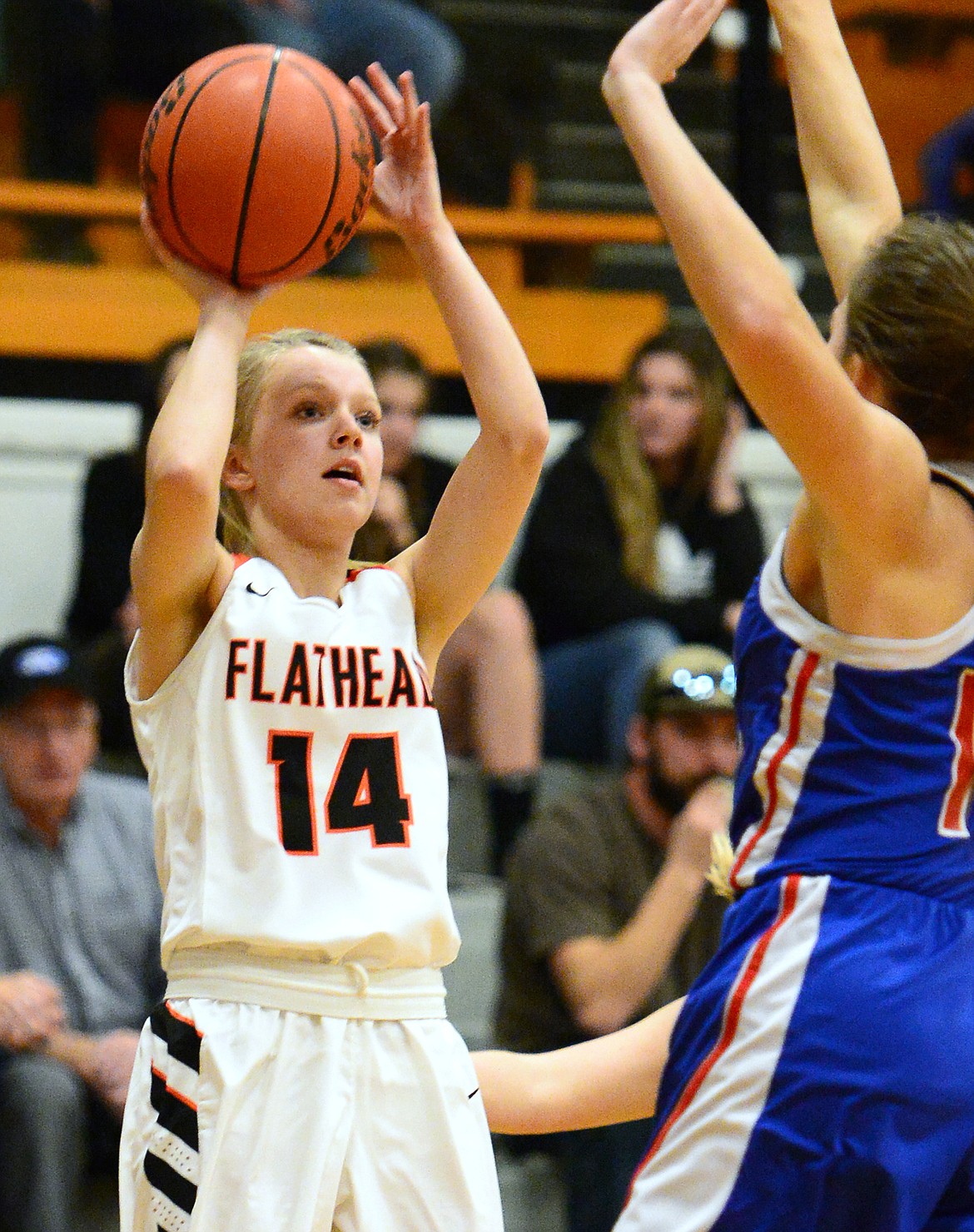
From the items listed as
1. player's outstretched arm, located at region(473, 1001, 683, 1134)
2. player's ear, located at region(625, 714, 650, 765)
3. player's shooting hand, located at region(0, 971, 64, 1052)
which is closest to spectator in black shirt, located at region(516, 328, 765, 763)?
player's ear, located at region(625, 714, 650, 765)

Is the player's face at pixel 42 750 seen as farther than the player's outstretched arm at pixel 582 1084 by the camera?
Yes

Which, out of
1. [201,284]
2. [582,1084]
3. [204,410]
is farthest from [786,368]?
Answer: [582,1084]

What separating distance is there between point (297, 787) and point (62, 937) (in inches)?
97.3

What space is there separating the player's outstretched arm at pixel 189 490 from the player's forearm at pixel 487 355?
324mm

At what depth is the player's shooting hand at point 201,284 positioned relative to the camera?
2.79 m

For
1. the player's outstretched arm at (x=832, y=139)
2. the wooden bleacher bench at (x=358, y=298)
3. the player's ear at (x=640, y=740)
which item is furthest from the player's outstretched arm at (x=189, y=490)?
the wooden bleacher bench at (x=358, y=298)

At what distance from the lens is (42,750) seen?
5.07 m

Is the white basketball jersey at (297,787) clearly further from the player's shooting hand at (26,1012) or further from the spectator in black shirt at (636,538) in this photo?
the spectator in black shirt at (636,538)

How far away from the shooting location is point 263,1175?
256cm

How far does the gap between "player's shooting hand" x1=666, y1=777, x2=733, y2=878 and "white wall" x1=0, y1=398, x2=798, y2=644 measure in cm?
200

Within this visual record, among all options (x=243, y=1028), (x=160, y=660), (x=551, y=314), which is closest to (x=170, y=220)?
(x=160, y=660)

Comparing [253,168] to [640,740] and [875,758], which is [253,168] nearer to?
[875,758]

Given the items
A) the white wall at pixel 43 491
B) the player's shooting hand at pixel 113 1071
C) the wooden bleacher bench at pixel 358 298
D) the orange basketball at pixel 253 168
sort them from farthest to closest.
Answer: the wooden bleacher bench at pixel 358 298 → the white wall at pixel 43 491 → the player's shooting hand at pixel 113 1071 → the orange basketball at pixel 253 168

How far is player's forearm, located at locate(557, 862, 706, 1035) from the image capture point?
16.3 ft
